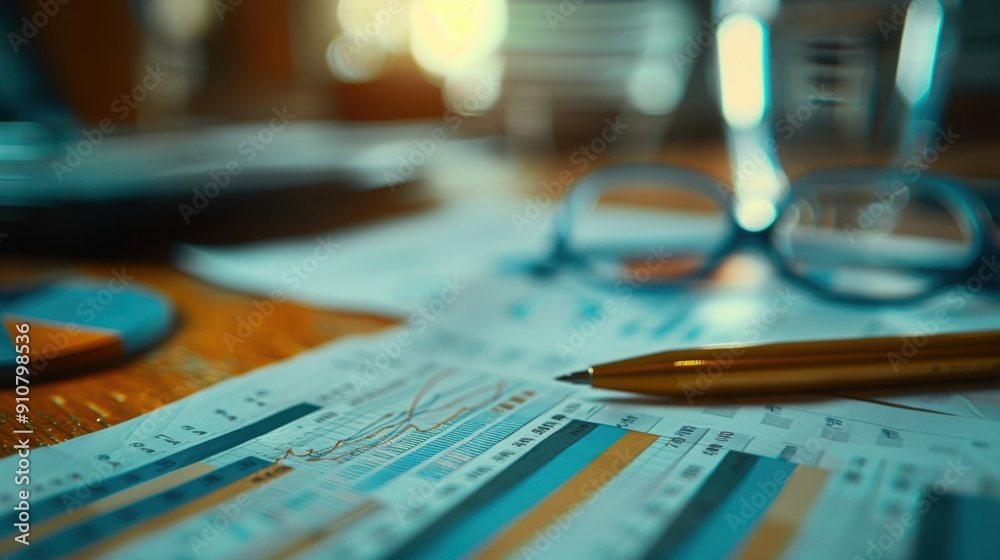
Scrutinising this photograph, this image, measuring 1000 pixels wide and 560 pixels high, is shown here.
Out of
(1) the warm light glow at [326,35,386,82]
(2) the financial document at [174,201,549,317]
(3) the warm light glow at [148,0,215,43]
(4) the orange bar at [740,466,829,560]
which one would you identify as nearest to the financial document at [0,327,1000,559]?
(4) the orange bar at [740,466,829,560]

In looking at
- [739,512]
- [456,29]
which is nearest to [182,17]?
[739,512]

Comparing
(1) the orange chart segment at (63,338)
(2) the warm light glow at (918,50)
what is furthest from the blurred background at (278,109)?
(1) the orange chart segment at (63,338)

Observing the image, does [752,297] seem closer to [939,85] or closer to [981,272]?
[981,272]

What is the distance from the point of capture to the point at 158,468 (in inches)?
8.9

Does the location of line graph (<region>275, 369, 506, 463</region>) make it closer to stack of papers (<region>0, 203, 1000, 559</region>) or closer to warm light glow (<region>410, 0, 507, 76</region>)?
stack of papers (<region>0, 203, 1000, 559</region>)

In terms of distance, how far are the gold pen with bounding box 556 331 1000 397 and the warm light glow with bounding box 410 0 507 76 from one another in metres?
1.38

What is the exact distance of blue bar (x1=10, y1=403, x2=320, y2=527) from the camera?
0.20m

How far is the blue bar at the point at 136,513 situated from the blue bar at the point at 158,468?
12 millimetres

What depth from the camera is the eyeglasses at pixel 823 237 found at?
41 cm

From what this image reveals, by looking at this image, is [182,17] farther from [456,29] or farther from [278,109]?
[456,29]

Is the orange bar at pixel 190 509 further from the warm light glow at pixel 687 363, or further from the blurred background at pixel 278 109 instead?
the blurred background at pixel 278 109

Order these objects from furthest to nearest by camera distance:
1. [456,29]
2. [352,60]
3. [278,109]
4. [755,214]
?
[456,29] → [352,60] → [278,109] → [755,214]

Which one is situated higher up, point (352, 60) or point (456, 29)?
point (456, 29)

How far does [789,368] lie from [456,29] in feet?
5.07
